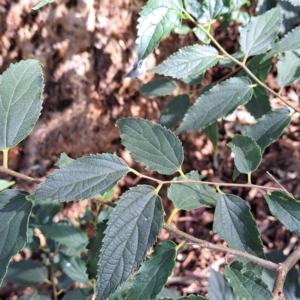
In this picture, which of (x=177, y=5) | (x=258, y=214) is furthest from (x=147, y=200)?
(x=258, y=214)

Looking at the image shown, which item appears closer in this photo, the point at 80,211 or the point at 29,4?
the point at 29,4

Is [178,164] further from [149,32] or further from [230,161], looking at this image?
[230,161]

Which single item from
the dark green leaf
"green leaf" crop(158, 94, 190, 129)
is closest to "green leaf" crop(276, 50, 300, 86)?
"green leaf" crop(158, 94, 190, 129)

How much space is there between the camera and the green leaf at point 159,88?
1.28 meters

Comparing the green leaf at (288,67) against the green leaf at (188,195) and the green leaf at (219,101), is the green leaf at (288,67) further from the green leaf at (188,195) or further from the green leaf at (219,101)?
the green leaf at (188,195)

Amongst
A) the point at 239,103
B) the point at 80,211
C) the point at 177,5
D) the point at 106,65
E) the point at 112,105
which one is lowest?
the point at 80,211

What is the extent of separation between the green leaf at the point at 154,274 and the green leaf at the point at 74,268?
0.48m

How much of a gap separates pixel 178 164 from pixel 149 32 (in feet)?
0.98

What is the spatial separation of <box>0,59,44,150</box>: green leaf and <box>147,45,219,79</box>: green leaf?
0.33 metres

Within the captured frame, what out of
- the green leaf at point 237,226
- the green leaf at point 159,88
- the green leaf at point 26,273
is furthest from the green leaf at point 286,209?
the green leaf at point 26,273

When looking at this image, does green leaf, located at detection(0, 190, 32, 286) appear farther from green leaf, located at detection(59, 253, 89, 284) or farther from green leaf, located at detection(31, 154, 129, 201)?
green leaf, located at detection(59, 253, 89, 284)

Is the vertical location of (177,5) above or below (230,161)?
above

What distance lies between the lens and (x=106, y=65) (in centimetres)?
170

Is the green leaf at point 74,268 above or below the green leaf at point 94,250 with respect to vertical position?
below
